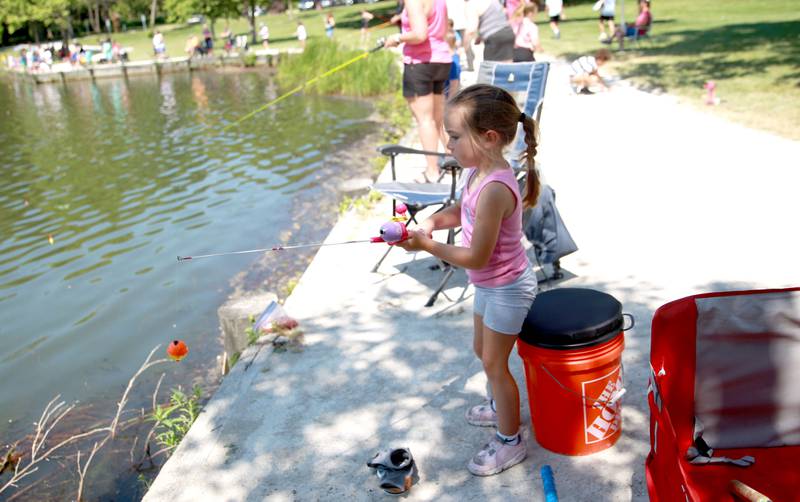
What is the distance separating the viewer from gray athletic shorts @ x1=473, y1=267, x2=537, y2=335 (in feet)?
9.53

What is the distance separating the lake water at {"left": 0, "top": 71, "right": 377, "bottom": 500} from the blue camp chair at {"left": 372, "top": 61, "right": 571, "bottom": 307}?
1.78 m

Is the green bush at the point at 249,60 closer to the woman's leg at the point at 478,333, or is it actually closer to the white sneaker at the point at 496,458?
the woman's leg at the point at 478,333

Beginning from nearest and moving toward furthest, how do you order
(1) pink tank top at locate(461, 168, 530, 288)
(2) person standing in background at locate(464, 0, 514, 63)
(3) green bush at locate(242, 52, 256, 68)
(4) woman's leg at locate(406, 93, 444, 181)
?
(1) pink tank top at locate(461, 168, 530, 288)
(4) woman's leg at locate(406, 93, 444, 181)
(2) person standing in background at locate(464, 0, 514, 63)
(3) green bush at locate(242, 52, 256, 68)

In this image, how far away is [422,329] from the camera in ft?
14.2

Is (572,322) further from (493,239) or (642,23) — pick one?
(642,23)

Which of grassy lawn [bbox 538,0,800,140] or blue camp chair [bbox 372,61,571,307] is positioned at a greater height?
blue camp chair [bbox 372,61,571,307]

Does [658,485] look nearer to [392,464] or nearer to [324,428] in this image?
[392,464]

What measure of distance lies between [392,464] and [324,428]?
575 mm

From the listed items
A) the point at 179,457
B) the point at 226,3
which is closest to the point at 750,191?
the point at 179,457

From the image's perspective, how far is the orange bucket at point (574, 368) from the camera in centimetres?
284


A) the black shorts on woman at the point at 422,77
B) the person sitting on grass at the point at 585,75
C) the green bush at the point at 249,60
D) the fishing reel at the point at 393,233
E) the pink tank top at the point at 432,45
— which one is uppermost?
the pink tank top at the point at 432,45

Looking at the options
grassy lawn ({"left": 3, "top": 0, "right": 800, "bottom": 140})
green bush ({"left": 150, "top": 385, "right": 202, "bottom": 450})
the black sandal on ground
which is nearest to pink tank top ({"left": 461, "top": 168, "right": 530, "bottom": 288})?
the black sandal on ground

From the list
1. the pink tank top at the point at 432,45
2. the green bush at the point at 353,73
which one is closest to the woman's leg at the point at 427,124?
the pink tank top at the point at 432,45

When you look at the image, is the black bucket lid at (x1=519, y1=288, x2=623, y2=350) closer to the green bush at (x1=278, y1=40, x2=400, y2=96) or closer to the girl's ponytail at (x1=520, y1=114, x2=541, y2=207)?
the girl's ponytail at (x1=520, y1=114, x2=541, y2=207)
